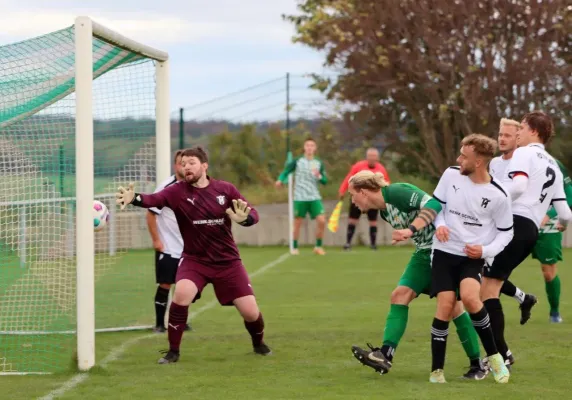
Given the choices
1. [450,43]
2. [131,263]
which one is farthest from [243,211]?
[450,43]

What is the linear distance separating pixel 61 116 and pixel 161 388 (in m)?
2.54

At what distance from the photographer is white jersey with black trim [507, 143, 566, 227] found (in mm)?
8734

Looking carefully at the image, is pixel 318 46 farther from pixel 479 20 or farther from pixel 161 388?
pixel 161 388

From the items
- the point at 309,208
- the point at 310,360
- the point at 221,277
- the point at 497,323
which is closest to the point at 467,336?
the point at 497,323

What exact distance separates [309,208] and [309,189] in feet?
1.28

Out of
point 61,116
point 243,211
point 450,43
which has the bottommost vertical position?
point 243,211

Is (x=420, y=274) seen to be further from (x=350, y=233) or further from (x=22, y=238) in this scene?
(x=350, y=233)

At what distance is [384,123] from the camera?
2553cm

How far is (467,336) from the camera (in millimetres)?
7969

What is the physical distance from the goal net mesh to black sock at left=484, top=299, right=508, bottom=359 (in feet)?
9.85

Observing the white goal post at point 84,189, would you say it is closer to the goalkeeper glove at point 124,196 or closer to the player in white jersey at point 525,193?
the goalkeeper glove at point 124,196

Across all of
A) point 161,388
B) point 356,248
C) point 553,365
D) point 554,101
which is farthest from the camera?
point 554,101

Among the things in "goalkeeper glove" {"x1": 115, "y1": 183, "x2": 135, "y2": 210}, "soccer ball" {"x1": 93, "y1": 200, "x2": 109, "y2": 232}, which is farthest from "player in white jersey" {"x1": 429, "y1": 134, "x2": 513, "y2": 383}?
"soccer ball" {"x1": 93, "y1": 200, "x2": 109, "y2": 232}

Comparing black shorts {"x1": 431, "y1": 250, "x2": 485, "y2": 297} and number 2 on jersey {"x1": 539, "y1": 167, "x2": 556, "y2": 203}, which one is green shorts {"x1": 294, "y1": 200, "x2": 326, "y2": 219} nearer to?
number 2 on jersey {"x1": 539, "y1": 167, "x2": 556, "y2": 203}
